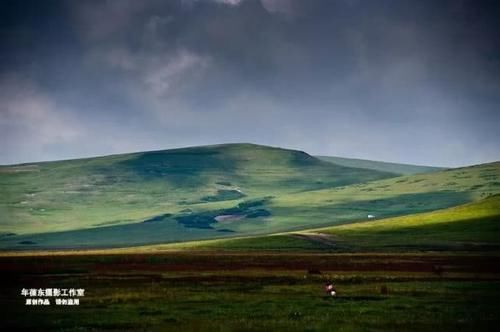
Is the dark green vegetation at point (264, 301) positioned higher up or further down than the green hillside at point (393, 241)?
further down

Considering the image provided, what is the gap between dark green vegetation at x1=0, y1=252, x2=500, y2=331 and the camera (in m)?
45.5

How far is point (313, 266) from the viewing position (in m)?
108

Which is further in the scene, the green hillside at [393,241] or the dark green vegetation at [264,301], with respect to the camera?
the green hillside at [393,241]

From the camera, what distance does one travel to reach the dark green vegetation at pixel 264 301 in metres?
45.5

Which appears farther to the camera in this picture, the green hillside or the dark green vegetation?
the green hillside

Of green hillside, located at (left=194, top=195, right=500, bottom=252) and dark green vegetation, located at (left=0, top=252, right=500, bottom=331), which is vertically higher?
green hillside, located at (left=194, top=195, right=500, bottom=252)

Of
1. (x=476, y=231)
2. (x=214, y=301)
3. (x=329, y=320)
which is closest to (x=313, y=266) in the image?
(x=214, y=301)

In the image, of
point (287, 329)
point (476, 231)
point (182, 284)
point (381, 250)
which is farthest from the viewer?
point (476, 231)

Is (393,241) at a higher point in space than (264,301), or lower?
higher

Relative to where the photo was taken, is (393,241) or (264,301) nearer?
(264,301)

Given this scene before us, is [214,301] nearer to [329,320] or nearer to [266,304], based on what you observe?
[266,304]

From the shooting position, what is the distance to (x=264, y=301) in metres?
58.6

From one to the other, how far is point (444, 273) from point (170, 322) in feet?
169

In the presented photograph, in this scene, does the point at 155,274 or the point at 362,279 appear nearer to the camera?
the point at 362,279
